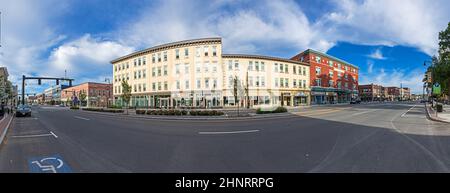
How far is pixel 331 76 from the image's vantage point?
202 ft

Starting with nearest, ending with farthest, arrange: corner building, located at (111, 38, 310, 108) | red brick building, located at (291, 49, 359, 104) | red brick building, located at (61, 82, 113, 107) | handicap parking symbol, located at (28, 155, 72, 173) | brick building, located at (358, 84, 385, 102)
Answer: handicap parking symbol, located at (28, 155, 72, 173)
corner building, located at (111, 38, 310, 108)
red brick building, located at (291, 49, 359, 104)
red brick building, located at (61, 82, 113, 107)
brick building, located at (358, 84, 385, 102)

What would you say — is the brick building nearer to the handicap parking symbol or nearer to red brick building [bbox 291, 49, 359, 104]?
red brick building [bbox 291, 49, 359, 104]

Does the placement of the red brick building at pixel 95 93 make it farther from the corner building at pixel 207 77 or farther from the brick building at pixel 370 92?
the brick building at pixel 370 92

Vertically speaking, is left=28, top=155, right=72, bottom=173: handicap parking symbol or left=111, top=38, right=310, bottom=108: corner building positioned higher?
left=111, top=38, right=310, bottom=108: corner building

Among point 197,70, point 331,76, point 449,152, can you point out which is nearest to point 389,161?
point 449,152

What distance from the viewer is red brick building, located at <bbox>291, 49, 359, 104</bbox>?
55688mm

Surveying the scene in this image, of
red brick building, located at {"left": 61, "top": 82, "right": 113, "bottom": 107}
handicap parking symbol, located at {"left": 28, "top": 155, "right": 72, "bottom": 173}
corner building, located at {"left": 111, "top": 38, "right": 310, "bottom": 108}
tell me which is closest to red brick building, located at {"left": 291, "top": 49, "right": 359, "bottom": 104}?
corner building, located at {"left": 111, "top": 38, "right": 310, "bottom": 108}

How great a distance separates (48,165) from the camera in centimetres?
539

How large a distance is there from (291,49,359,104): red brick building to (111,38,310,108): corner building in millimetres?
5120

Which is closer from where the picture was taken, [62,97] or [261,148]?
[261,148]

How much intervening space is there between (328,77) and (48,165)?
64.6m

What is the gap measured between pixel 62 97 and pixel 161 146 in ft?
427
